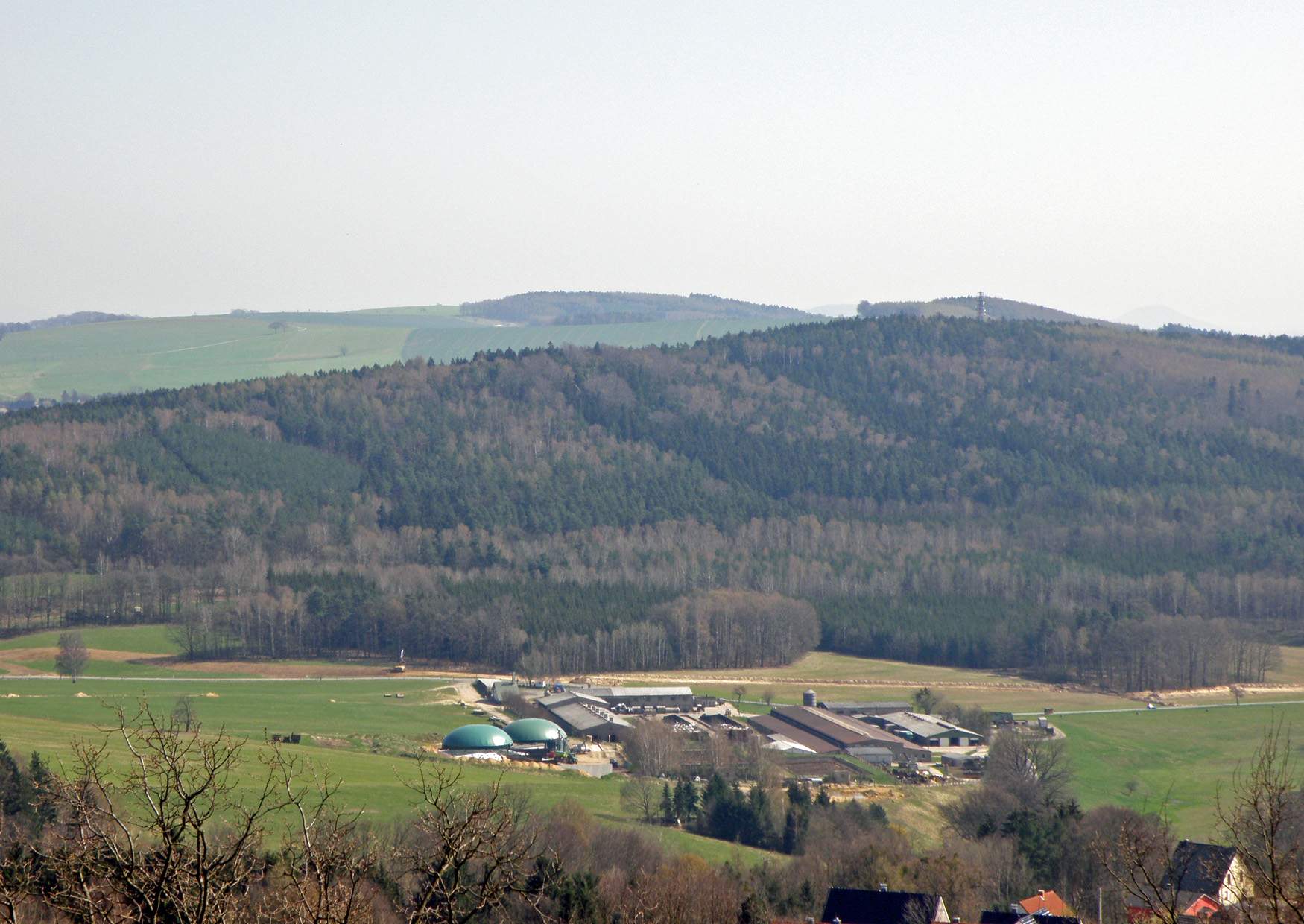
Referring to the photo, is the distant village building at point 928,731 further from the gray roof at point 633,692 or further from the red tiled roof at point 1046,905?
the red tiled roof at point 1046,905

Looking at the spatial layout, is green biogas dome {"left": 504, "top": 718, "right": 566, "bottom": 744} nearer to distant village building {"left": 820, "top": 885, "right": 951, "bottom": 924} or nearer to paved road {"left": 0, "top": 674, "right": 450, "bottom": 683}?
paved road {"left": 0, "top": 674, "right": 450, "bottom": 683}

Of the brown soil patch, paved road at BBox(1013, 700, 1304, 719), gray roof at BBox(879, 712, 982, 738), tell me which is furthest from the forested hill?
gray roof at BBox(879, 712, 982, 738)

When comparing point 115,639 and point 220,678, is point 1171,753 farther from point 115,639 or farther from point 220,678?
point 115,639

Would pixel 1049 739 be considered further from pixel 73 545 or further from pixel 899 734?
pixel 73 545

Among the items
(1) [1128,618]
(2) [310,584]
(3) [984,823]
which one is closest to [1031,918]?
(3) [984,823]

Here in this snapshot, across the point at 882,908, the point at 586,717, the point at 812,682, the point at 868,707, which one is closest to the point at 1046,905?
the point at 882,908

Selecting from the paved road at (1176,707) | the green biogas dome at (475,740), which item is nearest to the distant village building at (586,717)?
the green biogas dome at (475,740)
